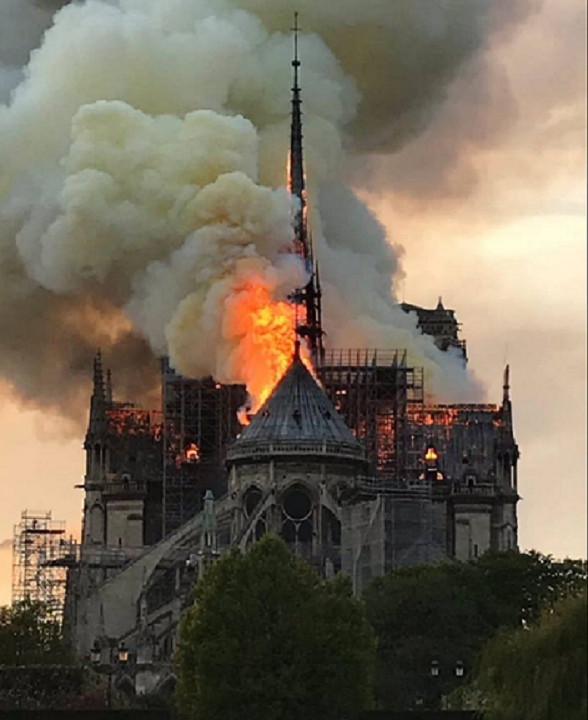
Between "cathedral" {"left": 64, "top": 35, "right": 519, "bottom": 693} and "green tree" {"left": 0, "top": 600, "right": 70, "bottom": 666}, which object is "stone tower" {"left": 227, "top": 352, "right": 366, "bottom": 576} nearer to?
"cathedral" {"left": 64, "top": 35, "right": 519, "bottom": 693}

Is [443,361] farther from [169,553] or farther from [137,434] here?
[169,553]

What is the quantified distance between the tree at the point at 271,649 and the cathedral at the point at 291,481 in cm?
3559

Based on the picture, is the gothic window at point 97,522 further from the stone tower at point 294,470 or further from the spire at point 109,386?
the stone tower at point 294,470

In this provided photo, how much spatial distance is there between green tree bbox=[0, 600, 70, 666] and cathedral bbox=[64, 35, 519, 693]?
2.38m

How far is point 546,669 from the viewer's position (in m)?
85.8

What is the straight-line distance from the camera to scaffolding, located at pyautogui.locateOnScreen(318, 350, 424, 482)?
604 ft

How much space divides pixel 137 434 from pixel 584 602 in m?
116

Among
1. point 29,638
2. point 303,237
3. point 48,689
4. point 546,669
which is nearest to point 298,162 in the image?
point 303,237

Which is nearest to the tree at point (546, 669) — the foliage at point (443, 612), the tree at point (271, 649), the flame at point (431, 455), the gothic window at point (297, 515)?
the tree at point (271, 649)

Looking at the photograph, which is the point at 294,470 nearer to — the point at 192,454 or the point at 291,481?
the point at 291,481

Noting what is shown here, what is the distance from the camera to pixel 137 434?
7662 inches

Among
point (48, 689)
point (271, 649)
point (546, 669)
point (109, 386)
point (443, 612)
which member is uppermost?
point (109, 386)

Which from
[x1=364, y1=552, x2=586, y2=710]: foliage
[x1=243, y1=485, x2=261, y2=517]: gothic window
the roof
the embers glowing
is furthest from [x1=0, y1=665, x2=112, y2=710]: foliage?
the embers glowing

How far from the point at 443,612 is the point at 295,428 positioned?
3446 cm
